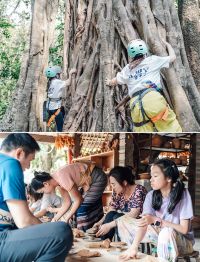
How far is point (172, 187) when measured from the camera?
1825 millimetres

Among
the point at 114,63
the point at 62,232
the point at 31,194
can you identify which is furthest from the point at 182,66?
the point at 62,232

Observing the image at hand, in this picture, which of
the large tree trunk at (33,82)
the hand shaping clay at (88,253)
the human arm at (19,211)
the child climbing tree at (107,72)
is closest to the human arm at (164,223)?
the hand shaping clay at (88,253)

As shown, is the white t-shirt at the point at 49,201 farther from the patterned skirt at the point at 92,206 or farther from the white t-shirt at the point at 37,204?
the patterned skirt at the point at 92,206

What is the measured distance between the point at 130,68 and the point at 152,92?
393 millimetres

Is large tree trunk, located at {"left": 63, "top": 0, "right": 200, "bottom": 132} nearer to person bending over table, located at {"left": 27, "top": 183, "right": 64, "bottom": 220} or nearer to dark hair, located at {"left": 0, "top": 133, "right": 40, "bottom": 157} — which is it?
person bending over table, located at {"left": 27, "top": 183, "right": 64, "bottom": 220}

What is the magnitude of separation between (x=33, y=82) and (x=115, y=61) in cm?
150

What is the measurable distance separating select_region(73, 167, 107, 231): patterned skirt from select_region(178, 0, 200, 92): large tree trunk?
10.1 ft

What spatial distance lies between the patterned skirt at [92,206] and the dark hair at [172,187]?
41.0 inches

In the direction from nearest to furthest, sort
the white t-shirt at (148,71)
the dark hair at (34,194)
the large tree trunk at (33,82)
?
the white t-shirt at (148,71) → the dark hair at (34,194) → the large tree trunk at (33,82)

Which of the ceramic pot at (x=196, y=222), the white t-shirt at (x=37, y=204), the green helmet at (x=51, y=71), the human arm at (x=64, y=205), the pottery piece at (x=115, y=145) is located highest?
the green helmet at (x=51, y=71)

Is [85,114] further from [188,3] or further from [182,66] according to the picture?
Result: [188,3]

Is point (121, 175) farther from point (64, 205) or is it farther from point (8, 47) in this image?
point (8, 47)

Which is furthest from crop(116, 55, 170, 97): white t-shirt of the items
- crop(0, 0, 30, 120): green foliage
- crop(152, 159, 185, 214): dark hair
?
crop(0, 0, 30, 120): green foliage

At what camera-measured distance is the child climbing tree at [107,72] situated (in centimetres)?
400
